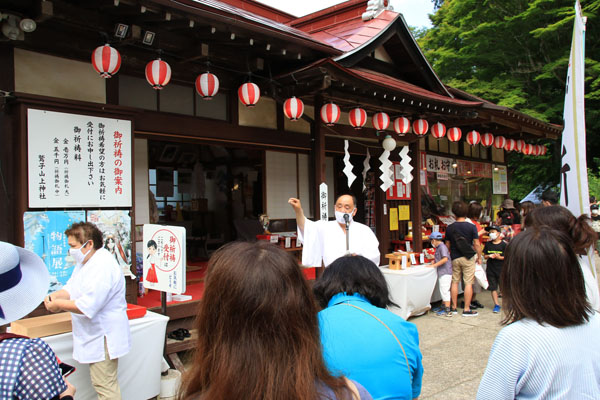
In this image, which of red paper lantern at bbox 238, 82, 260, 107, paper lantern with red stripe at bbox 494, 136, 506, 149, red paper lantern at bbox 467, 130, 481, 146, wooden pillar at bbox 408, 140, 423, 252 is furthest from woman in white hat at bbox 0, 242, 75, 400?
paper lantern with red stripe at bbox 494, 136, 506, 149

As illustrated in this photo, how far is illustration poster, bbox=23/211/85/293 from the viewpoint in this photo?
457 centimetres

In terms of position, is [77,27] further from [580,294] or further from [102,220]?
[580,294]

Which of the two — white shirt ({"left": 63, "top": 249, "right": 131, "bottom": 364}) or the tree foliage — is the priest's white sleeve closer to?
white shirt ({"left": 63, "top": 249, "right": 131, "bottom": 364})

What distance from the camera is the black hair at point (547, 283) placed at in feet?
5.95

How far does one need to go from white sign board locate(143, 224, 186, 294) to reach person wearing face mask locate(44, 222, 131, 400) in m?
0.70

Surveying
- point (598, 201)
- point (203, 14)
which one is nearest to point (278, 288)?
point (203, 14)

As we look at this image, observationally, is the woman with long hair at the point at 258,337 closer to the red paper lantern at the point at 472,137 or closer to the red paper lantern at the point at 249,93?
the red paper lantern at the point at 249,93

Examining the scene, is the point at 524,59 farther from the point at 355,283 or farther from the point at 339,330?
the point at 339,330

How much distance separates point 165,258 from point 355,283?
124 inches

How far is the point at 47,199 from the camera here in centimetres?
470

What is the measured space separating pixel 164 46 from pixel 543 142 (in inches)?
734

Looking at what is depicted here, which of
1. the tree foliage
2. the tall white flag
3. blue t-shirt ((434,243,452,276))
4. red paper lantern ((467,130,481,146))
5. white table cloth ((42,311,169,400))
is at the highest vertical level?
the tree foliage

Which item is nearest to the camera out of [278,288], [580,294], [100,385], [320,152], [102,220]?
[278,288]

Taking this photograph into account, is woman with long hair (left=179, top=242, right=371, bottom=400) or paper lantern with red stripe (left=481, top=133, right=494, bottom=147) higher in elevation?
paper lantern with red stripe (left=481, top=133, right=494, bottom=147)
